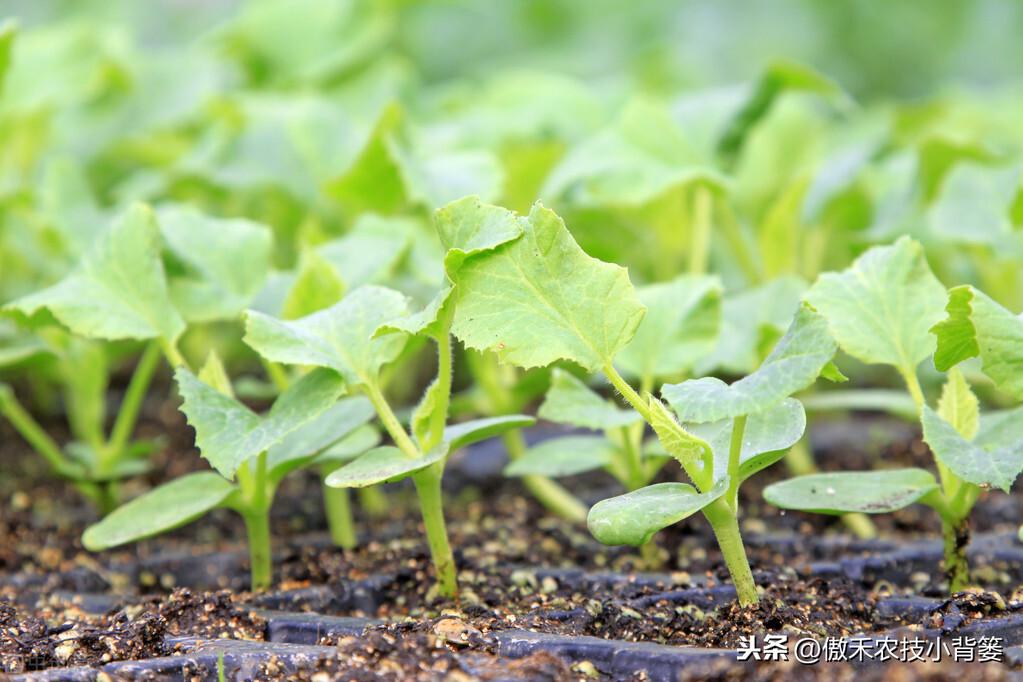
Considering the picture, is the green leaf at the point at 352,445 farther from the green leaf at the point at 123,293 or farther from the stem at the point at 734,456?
the stem at the point at 734,456

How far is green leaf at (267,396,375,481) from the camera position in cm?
97

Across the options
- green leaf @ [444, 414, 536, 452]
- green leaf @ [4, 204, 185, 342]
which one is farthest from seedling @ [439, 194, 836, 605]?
green leaf @ [4, 204, 185, 342]

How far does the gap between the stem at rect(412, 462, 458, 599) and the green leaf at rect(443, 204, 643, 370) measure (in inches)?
6.3

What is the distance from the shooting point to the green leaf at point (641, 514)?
0.77 m

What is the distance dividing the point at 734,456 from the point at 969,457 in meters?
0.17

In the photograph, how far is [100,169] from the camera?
1.86 metres

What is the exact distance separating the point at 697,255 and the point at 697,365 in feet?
0.97

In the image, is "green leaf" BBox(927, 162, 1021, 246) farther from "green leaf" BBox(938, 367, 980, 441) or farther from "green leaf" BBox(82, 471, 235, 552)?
"green leaf" BBox(82, 471, 235, 552)

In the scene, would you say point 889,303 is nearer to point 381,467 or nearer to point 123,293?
point 381,467

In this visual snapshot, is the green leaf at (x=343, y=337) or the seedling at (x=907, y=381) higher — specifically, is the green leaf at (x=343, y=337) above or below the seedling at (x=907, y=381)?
above

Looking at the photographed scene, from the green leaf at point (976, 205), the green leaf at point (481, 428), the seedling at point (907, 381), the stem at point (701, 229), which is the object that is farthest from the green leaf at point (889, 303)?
the stem at point (701, 229)

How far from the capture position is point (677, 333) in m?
1.06

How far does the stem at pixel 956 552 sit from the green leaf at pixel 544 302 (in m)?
0.33

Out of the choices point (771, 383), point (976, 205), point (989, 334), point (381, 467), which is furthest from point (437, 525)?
point (976, 205)
